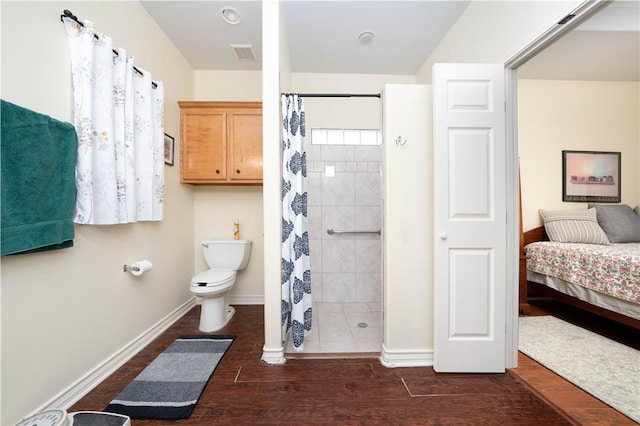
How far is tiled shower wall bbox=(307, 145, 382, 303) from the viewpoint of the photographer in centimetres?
285

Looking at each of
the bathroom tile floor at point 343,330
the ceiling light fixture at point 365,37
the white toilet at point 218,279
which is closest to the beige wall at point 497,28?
the ceiling light fixture at point 365,37

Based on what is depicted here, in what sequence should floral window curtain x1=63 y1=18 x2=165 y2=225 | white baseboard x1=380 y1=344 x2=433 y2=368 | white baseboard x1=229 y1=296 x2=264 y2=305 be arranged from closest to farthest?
floral window curtain x1=63 y1=18 x2=165 y2=225 < white baseboard x1=380 y1=344 x2=433 y2=368 < white baseboard x1=229 y1=296 x2=264 y2=305

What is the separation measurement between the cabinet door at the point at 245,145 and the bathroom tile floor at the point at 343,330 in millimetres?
1601

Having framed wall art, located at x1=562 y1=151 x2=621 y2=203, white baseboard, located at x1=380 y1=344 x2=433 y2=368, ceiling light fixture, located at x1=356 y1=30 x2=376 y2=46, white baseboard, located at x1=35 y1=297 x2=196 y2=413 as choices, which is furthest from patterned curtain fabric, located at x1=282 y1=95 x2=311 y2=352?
framed wall art, located at x1=562 y1=151 x2=621 y2=203

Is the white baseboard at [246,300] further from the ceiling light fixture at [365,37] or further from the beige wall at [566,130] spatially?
the beige wall at [566,130]

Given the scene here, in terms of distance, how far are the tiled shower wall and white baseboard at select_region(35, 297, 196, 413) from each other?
157 centimetres

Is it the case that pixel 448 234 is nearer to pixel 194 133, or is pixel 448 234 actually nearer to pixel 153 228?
pixel 153 228

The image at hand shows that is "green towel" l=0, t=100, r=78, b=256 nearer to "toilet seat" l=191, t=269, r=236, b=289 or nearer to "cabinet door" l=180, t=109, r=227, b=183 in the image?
"toilet seat" l=191, t=269, r=236, b=289

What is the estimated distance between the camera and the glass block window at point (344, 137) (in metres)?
2.85

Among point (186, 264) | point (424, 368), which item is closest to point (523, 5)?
point (424, 368)

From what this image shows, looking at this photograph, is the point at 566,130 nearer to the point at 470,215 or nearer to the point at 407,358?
the point at 470,215

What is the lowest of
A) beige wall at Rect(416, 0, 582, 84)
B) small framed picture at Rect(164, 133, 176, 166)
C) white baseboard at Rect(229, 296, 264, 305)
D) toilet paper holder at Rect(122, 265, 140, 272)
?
white baseboard at Rect(229, 296, 264, 305)

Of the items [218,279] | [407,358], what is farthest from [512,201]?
[218,279]

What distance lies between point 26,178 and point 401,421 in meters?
2.16
